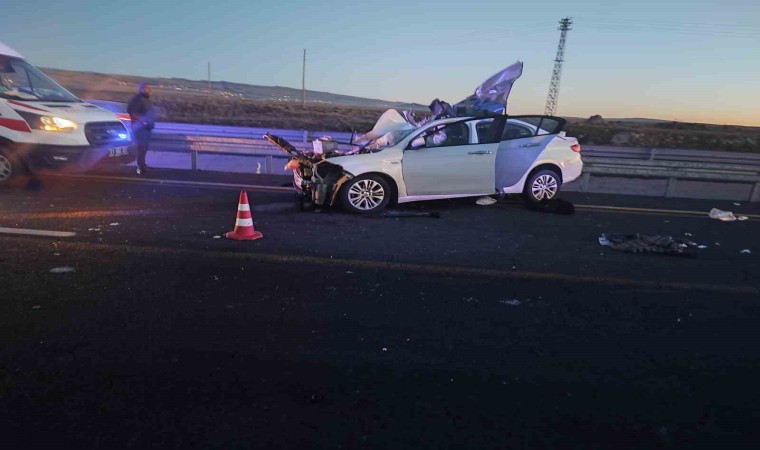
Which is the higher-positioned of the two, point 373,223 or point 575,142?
point 575,142

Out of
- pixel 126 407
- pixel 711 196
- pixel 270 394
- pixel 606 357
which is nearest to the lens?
pixel 126 407

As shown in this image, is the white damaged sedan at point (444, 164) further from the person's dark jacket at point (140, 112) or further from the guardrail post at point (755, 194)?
the guardrail post at point (755, 194)

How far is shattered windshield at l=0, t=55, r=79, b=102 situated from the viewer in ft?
30.2

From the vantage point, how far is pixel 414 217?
8.27 m

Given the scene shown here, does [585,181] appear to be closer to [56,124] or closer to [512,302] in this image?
[512,302]

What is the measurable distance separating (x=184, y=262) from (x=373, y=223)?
3067 millimetres

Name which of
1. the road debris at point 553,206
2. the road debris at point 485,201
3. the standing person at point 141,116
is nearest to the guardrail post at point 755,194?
the road debris at point 553,206

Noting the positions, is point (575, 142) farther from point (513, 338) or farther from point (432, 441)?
point (432, 441)

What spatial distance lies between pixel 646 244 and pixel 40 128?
32.0ft

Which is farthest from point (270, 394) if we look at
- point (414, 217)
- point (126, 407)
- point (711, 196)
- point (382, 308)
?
point (711, 196)

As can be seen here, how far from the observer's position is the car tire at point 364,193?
8266mm

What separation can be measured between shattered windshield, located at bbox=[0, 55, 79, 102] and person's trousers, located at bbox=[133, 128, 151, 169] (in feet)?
4.36

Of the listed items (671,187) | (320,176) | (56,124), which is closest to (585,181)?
(671,187)

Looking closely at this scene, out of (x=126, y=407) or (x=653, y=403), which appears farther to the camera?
(x=653, y=403)
